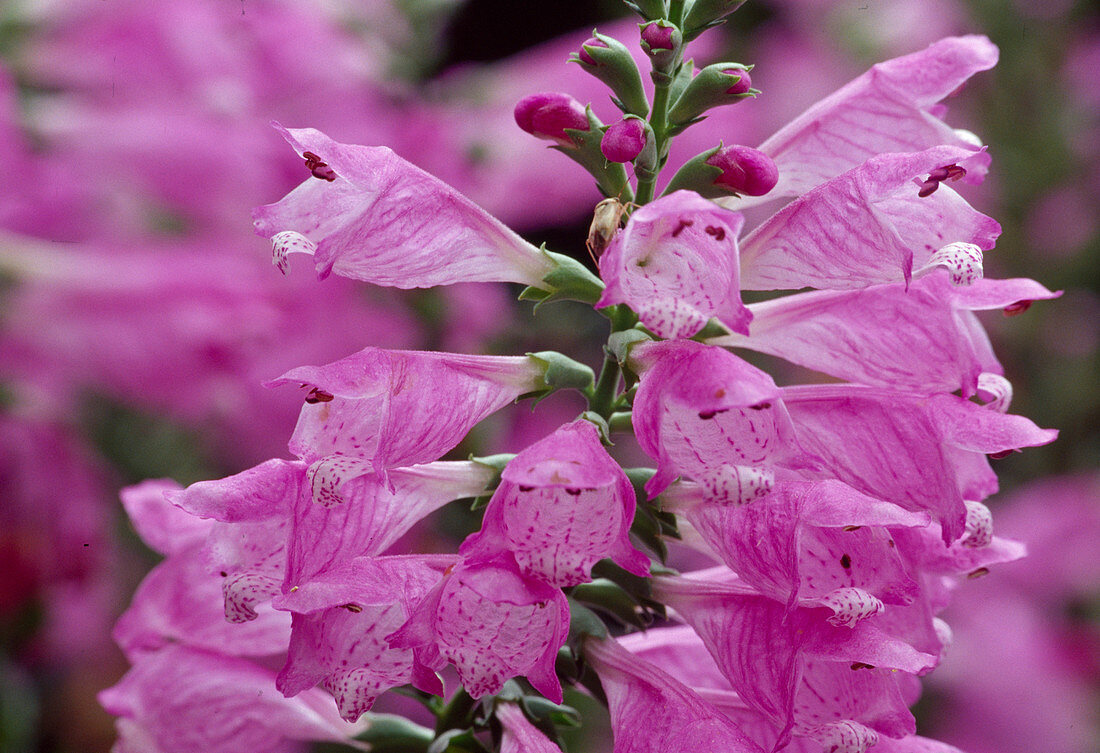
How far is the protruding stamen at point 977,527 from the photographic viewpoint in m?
0.54

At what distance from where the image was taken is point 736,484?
1.49 ft

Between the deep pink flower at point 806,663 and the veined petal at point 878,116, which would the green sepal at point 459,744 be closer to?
the deep pink flower at point 806,663

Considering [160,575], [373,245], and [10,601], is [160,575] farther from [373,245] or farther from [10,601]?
[10,601]

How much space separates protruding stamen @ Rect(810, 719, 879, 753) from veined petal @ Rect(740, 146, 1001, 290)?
7.8 inches

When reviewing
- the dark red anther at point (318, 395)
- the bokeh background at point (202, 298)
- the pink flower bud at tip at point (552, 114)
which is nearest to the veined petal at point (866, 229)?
the pink flower bud at tip at point (552, 114)

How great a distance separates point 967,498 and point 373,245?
1.03 ft

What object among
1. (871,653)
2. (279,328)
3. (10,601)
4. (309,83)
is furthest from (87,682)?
(871,653)

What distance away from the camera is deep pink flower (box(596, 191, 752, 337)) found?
45 centimetres

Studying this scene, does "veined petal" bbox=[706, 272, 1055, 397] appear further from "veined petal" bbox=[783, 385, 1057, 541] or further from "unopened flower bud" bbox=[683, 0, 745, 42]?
"unopened flower bud" bbox=[683, 0, 745, 42]

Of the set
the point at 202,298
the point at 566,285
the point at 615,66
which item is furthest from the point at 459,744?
the point at 202,298

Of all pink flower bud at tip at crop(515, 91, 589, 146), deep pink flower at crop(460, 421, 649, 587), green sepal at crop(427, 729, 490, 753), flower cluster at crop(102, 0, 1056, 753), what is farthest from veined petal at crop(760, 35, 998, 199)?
green sepal at crop(427, 729, 490, 753)

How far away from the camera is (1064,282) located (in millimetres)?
1911

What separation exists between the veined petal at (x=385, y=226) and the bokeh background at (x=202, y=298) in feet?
1.59

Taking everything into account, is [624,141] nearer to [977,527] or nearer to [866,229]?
[866,229]
